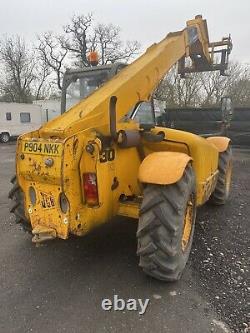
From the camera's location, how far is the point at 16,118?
74.3ft

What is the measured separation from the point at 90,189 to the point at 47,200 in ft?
1.45

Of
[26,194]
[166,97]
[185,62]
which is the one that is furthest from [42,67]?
[26,194]

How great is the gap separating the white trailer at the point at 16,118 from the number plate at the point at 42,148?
793 inches

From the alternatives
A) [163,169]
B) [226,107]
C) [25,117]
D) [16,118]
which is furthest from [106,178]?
[25,117]

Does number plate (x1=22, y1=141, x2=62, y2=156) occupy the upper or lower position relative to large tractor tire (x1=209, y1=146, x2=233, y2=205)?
upper

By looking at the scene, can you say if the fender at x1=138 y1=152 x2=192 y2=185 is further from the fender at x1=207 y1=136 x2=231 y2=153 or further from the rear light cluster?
the fender at x1=207 y1=136 x2=231 y2=153

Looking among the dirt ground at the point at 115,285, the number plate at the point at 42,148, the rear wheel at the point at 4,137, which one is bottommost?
the dirt ground at the point at 115,285

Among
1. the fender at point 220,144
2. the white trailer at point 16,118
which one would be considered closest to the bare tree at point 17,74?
the white trailer at point 16,118

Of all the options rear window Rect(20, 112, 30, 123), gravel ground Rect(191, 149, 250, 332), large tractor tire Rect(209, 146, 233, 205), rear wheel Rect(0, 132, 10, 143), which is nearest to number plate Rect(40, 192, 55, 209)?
gravel ground Rect(191, 149, 250, 332)

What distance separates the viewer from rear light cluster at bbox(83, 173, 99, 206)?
2.95m

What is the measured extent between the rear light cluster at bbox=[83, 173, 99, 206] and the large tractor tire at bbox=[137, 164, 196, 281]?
1.49ft

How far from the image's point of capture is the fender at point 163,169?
3.01m

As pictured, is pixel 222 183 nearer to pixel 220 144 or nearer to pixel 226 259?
pixel 220 144

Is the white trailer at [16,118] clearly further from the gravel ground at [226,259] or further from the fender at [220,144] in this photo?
the gravel ground at [226,259]
